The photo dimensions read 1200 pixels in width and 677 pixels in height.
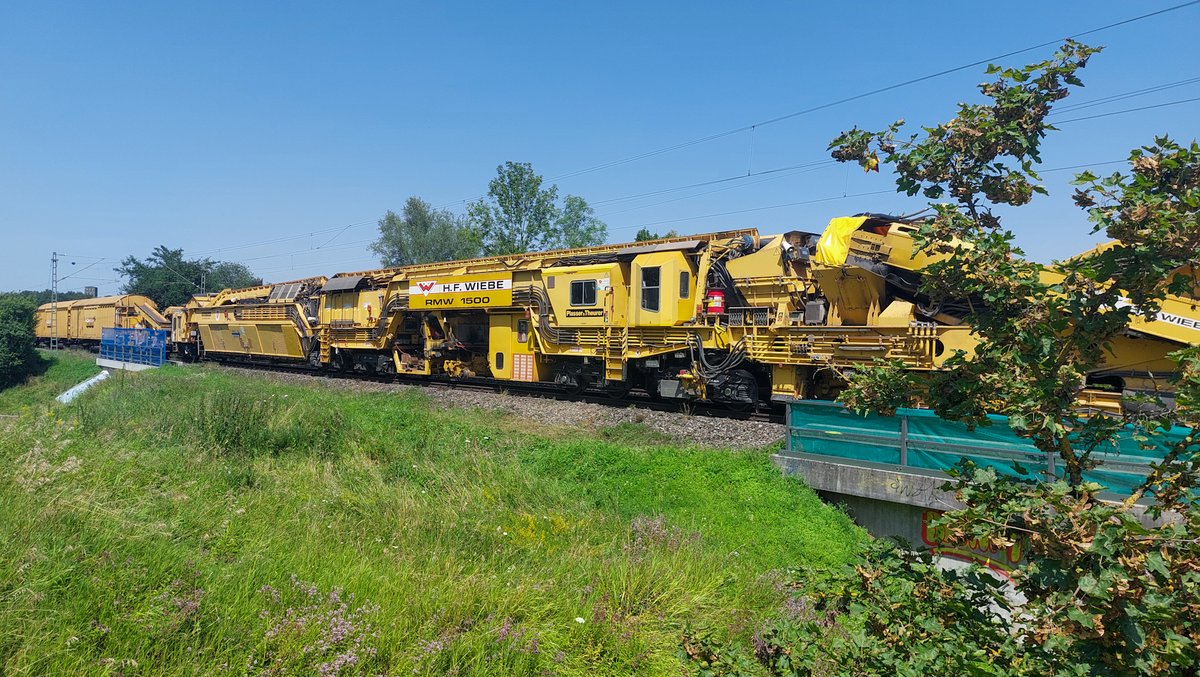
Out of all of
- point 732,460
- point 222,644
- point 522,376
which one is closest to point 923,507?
point 732,460

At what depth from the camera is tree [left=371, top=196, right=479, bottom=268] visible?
63.9 m

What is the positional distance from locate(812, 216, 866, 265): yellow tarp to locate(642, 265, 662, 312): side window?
3639 mm

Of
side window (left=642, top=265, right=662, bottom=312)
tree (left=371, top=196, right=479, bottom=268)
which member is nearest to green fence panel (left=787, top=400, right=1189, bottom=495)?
side window (left=642, top=265, right=662, bottom=312)

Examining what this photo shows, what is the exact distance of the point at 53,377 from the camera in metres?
33.1

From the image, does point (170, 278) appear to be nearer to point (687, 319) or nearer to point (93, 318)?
point (93, 318)

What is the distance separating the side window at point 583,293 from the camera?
15.8 meters

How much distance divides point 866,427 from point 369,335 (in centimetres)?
1713

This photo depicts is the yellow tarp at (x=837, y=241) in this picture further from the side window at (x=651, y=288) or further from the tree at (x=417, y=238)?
the tree at (x=417, y=238)

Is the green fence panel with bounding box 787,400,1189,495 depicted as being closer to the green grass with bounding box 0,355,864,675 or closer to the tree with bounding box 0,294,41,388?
the green grass with bounding box 0,355,864,675

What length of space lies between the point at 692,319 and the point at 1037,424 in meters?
12.2

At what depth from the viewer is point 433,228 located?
64.8m

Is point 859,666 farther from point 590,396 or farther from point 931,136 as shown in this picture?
point 590,396

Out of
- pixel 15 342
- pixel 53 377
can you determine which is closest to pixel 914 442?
pixel 53 377

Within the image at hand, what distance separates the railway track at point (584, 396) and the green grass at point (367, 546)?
2974 millimetres
